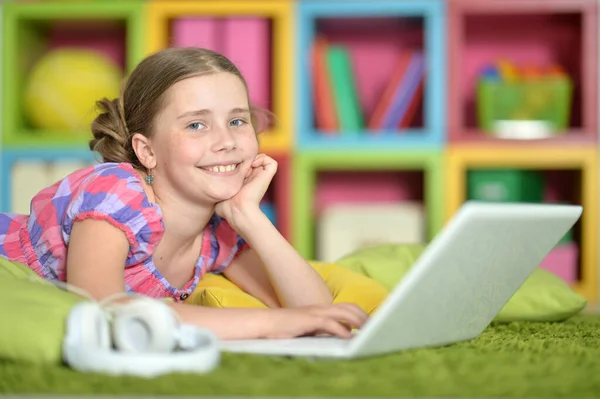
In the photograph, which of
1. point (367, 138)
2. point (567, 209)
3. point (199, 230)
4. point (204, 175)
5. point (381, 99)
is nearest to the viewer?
point (567, 209)

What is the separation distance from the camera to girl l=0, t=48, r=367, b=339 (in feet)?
4.87

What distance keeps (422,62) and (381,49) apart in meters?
0.37

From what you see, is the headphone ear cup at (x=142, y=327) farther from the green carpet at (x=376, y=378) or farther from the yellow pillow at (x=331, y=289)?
the yellow pillow at (x=331, y=289)

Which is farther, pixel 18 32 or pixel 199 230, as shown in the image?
pixel 18 32

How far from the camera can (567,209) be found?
4.08 ft

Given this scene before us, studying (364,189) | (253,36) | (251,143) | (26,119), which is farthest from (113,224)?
(364,189)

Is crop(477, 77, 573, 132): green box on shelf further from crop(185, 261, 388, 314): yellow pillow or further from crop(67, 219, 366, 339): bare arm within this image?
crop(67, 219, 366, 339): bare arm

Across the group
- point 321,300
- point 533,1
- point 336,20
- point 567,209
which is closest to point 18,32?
point 336,20

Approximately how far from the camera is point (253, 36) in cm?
292

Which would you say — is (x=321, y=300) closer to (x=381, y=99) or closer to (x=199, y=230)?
(x=199, y=230)

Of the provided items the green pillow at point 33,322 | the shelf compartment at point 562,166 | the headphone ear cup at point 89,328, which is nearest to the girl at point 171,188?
the green pillow at point 33,322

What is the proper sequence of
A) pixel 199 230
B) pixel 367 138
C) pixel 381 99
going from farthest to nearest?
pixel 381 99, pixel 367 138, pixel 199 230

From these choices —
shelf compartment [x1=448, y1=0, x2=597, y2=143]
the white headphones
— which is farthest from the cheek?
shelf compartment [x1=448, y1=0, x2=597, y2=143]

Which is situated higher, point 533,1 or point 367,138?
point 533,1
